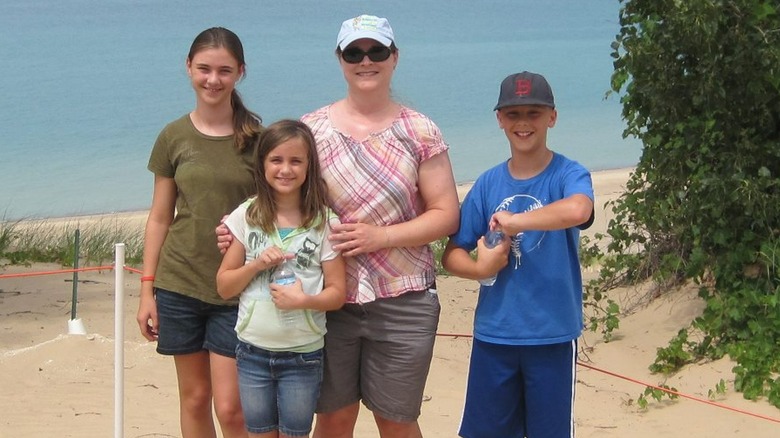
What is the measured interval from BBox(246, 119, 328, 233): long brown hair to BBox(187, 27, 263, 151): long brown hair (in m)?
0.17

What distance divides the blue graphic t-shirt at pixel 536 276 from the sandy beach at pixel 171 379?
6.70 ft

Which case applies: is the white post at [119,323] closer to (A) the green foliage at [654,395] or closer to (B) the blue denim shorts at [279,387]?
(B) the blue denim shorts at [279,387]

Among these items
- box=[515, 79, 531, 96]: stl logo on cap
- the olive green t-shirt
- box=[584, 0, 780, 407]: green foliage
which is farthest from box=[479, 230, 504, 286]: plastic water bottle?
box=[584, 0, 780, 407]: green foliage

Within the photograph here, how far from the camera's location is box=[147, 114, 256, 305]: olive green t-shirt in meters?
3.69

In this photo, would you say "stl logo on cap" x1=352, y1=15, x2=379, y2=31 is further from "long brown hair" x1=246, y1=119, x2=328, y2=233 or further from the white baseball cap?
"long brown hair" x1=246, y1=119, x2=328, y2=233

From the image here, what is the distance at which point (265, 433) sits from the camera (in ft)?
11.9

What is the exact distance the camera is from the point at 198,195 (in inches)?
146

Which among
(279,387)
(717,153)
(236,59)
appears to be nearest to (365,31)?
(236,59)

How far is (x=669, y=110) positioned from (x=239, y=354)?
3345 millimetres

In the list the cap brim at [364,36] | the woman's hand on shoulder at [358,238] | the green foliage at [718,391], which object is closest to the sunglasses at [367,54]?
the cap brim at [364,36]

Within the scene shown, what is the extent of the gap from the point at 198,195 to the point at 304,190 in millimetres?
396

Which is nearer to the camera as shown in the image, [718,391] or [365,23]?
[365,23]

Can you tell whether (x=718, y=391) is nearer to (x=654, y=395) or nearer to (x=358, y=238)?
(x=654, y=395)

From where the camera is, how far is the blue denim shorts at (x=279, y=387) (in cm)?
356
